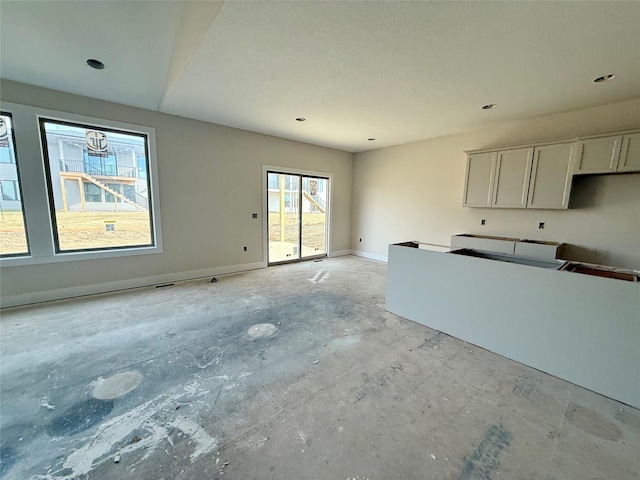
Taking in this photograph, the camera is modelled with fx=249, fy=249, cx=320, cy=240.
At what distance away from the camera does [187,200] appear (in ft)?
14.6

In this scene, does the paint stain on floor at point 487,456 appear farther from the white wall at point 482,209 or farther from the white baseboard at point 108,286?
the white baseboard at point 108,286

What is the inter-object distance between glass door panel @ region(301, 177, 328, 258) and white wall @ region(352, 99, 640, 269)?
994mm

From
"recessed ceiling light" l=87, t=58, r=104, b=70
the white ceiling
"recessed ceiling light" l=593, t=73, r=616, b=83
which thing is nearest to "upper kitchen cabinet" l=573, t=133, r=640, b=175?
the white ceiling

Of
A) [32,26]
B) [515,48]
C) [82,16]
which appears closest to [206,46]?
[82,16]

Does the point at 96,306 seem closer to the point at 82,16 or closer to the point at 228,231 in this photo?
the point at 228,231

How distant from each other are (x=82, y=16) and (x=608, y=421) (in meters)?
5.23

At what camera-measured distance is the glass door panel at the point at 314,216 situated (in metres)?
6.15

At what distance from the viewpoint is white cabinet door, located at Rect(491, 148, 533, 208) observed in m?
3.89

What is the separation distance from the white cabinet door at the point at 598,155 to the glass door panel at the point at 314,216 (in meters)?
4.65

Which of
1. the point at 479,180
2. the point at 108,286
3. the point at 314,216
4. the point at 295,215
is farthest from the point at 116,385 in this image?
the point at 479,180

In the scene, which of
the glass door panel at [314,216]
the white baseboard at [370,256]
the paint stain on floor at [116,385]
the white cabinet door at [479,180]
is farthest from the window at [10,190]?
the white cabinet door at [479,180]

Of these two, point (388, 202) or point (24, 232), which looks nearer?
point (24, 232)

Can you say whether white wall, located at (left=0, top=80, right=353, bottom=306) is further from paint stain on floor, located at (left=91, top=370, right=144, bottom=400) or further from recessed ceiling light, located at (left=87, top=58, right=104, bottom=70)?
paint stain on floor, located at (left=91, top=370, right=144, bottom=400)

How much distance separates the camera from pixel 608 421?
5.59ft
